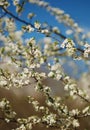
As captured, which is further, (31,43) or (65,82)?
(65,82)

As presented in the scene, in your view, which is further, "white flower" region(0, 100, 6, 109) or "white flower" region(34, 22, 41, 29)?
"white flower" region(0, 100, 6, 109)

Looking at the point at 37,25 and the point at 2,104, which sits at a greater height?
the point at 37,25

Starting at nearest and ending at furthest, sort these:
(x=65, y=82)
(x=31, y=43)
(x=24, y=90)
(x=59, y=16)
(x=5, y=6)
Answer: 1. (x=31, y=43)
2. (x=65, y=82)
3. (x=5, y=6)
4. (x=59, y=16)
5. (x=24, y=90)

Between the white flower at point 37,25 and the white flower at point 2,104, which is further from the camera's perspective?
the white flower at point 2,104

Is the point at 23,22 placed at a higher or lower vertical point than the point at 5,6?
lower

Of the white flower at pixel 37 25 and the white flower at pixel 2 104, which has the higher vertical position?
the white flower at pixel 37 25

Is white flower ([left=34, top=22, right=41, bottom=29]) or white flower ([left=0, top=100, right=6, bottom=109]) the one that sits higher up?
white flower ([left=34, top=22, right=41, bottom=29])

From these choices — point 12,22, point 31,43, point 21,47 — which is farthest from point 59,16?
point 31,43

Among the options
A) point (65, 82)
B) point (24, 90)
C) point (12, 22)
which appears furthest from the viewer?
point (24, 90)

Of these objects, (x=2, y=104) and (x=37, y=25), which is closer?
(x=37, y=25)

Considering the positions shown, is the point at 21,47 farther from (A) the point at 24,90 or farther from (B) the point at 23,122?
(A) the point at 24,90

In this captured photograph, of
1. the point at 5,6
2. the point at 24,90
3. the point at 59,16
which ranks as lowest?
the point at 5,6
